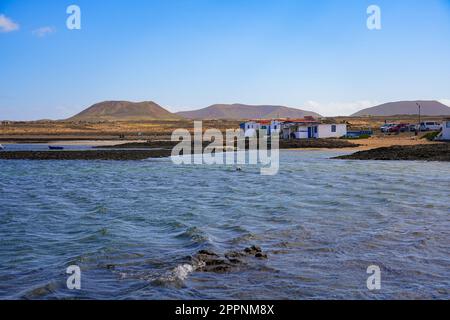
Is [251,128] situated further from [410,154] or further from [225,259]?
[225,259]

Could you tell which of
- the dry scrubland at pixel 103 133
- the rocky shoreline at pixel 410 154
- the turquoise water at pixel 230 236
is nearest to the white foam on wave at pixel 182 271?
the turquoise water at pixel 230 236

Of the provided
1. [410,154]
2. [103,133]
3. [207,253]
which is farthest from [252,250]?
[103,133]

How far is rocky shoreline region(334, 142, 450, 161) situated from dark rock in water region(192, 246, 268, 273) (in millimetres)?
29043

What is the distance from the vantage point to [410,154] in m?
40.3

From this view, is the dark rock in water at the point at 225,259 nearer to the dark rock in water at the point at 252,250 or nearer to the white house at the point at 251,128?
the dark rock in water at the point at 252,250

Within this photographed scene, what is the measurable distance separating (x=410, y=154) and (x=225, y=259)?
32429 millimetres

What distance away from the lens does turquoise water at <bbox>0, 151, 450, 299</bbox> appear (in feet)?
30.2

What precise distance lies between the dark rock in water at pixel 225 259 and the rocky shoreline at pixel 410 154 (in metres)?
29.0

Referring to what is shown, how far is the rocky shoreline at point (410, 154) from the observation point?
127 feet

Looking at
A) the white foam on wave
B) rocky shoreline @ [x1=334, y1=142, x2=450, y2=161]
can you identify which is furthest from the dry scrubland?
the white foam on wave

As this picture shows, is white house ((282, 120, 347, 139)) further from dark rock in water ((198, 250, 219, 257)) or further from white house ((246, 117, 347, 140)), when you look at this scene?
dark rock in water ((198, 250, 219, 257))
